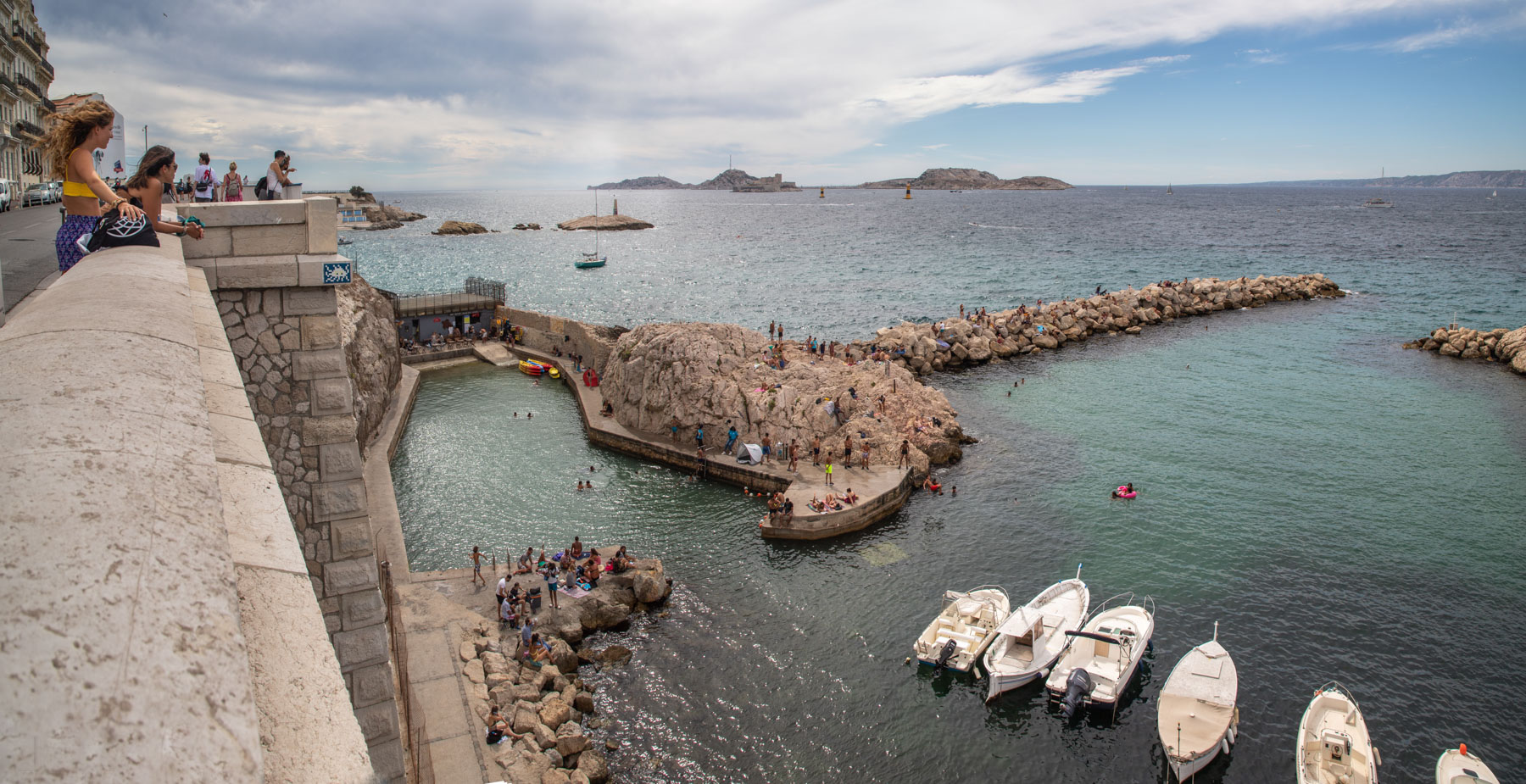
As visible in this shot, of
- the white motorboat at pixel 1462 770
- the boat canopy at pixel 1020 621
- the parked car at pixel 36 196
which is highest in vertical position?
the parked car at pixel 36 196

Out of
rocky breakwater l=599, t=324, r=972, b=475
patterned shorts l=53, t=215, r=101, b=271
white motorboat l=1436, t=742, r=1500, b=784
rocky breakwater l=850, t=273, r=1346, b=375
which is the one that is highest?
patterned shorts l=53, t=215, r=101, b=271

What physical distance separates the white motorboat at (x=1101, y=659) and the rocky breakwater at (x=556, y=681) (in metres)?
12.1

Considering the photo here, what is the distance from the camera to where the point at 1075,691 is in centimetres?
2277

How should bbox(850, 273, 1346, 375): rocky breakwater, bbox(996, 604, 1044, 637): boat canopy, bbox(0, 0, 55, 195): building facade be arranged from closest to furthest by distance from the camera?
bbox(996, 604, 1044, 637): boat canopy < bbox(0, 0, 55, 195): building facade < bbox(850, 273, 1346, 375): rocky breakwater

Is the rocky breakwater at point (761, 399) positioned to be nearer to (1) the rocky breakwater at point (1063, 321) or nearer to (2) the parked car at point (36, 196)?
(1) the rocky breakwater at point (1063, 321)

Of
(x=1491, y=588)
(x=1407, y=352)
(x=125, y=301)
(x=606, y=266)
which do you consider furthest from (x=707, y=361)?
(x=606, y=266)

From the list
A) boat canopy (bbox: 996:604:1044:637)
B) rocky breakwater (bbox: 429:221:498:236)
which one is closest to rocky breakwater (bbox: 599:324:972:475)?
boat canopy (bbox: 996:604:1044:637)

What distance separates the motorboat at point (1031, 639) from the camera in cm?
2378

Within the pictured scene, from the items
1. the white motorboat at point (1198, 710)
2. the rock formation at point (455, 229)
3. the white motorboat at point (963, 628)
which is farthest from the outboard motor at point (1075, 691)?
the rock formation at point (455, 229)

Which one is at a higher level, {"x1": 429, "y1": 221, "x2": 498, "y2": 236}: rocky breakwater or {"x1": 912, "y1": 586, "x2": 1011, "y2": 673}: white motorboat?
{"x1": 429, "y1": 221, "x2": 498, "y2": 236}: rocky breakwater

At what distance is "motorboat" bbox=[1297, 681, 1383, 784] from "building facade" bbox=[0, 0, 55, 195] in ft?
172

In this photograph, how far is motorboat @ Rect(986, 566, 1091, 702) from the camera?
23781 millimetres

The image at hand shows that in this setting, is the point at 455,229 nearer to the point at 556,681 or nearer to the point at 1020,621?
the point at 556,681

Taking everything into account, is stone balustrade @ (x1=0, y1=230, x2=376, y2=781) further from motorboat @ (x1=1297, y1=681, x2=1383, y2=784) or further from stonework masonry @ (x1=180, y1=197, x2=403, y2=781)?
motorboat @ (x1=1297, y1=681, x2=1383, y2=784)
